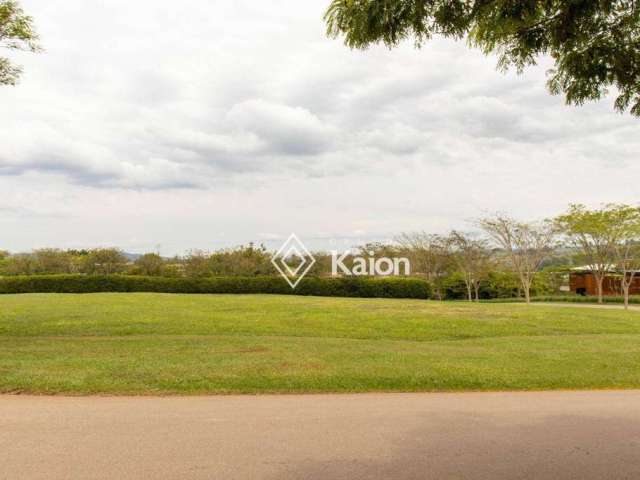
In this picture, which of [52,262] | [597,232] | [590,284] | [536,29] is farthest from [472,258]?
[52,262]

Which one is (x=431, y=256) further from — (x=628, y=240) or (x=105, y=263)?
(x=105, y=263)

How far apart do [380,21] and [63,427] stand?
5.22 m

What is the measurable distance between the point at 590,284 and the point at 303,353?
36.4 meters

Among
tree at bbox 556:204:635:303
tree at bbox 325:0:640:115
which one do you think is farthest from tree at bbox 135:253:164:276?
tree at bbox 325:0:640:115

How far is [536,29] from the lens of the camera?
13.7 feet

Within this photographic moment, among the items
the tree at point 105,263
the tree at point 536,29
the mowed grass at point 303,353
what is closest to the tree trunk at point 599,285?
the mowed grass at point 303,353

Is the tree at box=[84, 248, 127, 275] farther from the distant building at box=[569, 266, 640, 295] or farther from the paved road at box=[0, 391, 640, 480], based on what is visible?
the distant building at box=[569, 266, 640, 295]

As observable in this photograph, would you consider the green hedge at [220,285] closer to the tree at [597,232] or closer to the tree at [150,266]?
the tree at [150,266]

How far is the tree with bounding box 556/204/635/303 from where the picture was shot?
2859 cm

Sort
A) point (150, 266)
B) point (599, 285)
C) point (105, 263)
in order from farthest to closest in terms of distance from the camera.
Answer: point (105, 263) → point (150, 266) → point (599, 285)

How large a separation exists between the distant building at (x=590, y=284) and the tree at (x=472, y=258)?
32.4 feet

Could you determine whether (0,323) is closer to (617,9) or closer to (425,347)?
(425,347)

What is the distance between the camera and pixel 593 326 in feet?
52.0

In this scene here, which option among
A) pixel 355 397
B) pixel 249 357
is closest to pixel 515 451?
pixel 355 397
